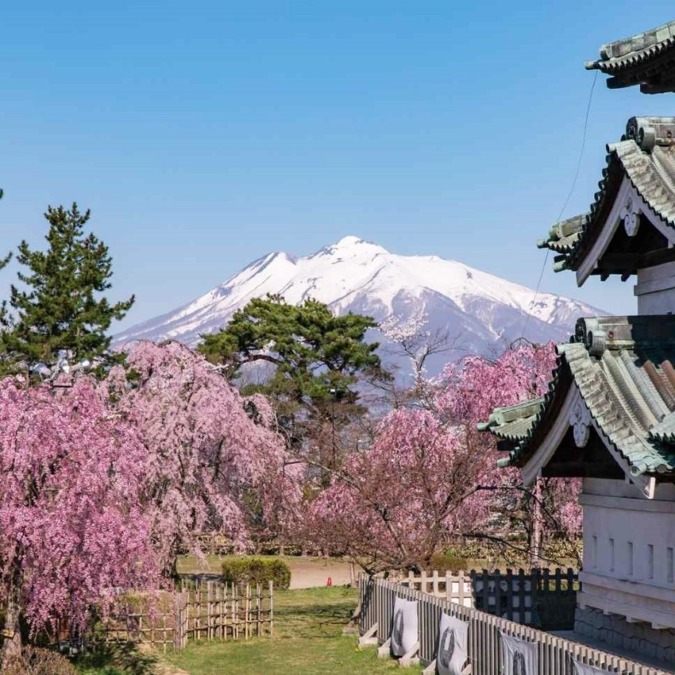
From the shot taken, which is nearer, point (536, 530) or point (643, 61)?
point (643, 61)

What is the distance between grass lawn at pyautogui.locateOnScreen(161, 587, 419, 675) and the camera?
1841cm

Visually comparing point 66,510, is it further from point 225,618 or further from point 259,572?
point 259,572

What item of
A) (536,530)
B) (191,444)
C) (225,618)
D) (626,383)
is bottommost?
(225,618)

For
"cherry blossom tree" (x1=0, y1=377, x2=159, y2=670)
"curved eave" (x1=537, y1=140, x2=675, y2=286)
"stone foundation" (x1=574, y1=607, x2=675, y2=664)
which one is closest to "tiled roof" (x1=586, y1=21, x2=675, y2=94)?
"curved eave" (x1=537, y1=140, x2=675, y2=286)

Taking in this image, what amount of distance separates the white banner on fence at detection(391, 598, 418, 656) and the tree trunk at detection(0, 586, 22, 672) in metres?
6.23

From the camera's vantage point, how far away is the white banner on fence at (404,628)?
57.6 feet

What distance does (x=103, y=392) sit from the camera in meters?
23.9

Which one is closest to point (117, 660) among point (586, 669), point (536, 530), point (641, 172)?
point (586, 669)

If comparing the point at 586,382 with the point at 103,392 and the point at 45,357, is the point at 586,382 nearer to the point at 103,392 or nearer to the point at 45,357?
the point at 103,392

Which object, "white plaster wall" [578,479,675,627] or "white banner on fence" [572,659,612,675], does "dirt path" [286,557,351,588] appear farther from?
"white banner on fence" [572,659,612,675]

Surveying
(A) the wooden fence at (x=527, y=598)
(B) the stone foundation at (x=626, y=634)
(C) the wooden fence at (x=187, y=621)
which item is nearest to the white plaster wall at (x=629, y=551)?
(B) the stone foundation at (x=626, y=634)

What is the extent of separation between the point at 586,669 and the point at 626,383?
3217 millimetres

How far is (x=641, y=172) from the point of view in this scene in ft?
39.1

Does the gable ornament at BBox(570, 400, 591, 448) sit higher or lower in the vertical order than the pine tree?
lower
